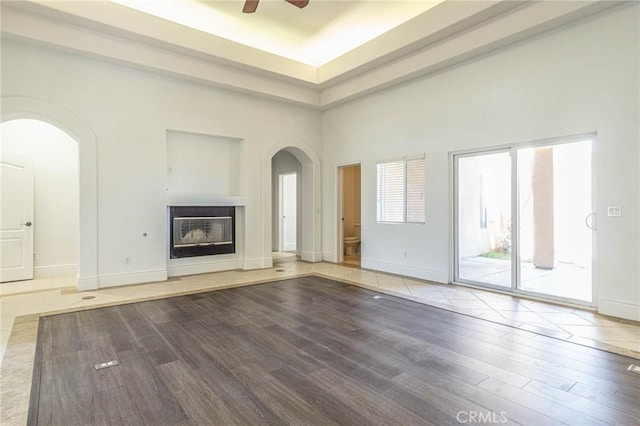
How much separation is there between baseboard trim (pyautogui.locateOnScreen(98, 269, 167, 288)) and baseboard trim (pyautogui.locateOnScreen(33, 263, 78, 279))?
172cm

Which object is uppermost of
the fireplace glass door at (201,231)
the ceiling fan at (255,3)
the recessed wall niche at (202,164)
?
the ceiling fan at (255,3)

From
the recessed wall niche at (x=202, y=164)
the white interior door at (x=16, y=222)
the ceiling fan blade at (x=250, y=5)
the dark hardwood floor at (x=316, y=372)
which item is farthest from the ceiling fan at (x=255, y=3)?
the white interior door at (x=16, y=222)

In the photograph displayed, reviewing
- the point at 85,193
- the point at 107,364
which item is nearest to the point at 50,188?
the point at 85,193

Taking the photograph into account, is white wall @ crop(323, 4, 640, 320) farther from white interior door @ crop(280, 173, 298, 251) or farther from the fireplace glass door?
white interior door @ crop(280, 173, 298, 251)

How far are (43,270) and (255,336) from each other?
5176 mm

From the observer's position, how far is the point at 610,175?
12.8 feet

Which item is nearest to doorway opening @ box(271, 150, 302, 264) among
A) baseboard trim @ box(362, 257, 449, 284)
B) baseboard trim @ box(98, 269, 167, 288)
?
baseboard trim @ box(362, 257, 449, 284)

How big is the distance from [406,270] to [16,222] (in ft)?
22.6

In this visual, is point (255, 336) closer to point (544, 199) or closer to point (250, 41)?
point (544, 199)

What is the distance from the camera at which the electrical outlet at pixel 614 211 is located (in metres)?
3.84

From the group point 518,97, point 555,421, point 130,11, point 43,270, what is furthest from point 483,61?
→ point 43,270

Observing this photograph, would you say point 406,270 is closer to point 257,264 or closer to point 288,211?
point 257,264

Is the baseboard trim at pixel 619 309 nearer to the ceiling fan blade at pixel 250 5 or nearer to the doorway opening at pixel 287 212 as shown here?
the ceiling fan blade at pixel 250 5

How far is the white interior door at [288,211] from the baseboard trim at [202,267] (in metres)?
3.04
